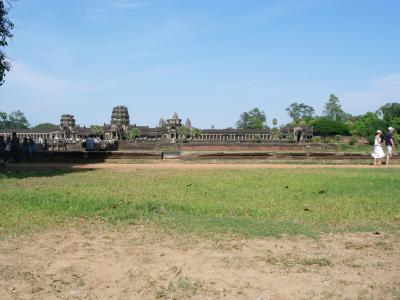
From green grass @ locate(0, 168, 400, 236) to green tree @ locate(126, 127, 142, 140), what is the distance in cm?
5054

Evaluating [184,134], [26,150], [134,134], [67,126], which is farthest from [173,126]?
[26,150]

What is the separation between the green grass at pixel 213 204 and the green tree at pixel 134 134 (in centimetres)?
5054

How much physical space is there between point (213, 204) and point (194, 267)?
3.41m

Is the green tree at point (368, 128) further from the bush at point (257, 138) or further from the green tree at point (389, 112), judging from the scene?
the bush at point (257, 138)

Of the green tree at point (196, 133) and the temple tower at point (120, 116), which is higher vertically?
the temple tower at point (120, 116)

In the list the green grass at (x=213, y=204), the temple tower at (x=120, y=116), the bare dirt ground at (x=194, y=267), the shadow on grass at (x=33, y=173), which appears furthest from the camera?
the temple tower at (x=120, y=116)

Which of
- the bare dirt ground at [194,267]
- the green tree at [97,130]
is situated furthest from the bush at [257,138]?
the bare dirt ground at [194,267]

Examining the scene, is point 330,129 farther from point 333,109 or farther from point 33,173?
point 33,173

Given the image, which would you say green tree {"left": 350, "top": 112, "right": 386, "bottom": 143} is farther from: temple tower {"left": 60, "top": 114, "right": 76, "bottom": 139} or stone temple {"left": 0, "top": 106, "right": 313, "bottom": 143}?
temple tower {"left": 60, "top": 114, "right": 76, "bottom": 139}

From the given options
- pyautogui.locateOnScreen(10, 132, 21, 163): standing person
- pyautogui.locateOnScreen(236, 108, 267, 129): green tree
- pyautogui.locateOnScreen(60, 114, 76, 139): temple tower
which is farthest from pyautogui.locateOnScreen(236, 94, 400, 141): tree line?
pyautogui.locateOnScreen(10, 132, 21, 163): standing person

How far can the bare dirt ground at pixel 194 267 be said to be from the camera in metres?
3.92

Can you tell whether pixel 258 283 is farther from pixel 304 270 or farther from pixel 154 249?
pixel 154 249

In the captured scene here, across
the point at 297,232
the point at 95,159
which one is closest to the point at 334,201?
the point at 297,232

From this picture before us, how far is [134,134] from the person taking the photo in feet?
205
